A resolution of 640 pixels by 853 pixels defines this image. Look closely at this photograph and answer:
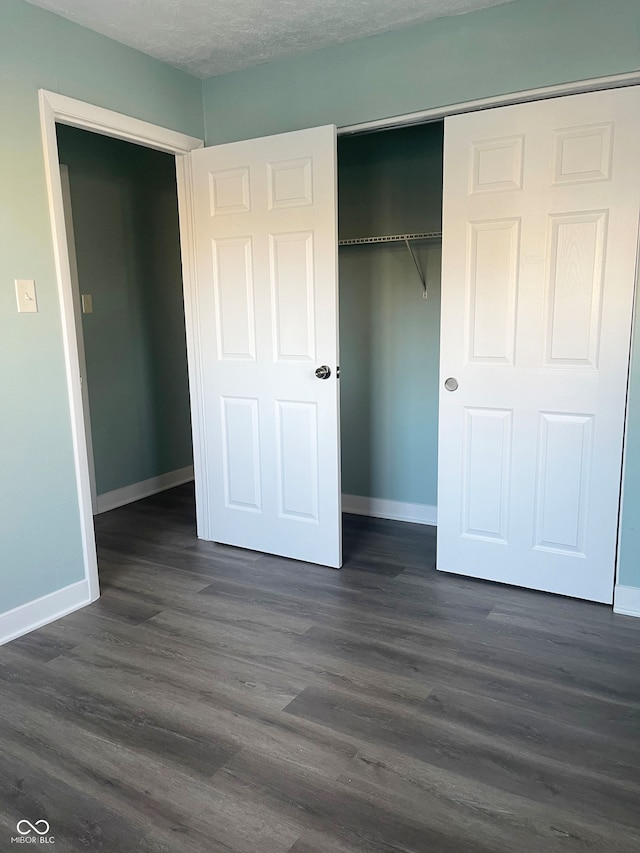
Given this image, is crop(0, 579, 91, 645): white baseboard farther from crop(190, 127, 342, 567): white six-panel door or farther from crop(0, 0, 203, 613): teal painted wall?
crop(190, 127, 342, 567): white six-panel door

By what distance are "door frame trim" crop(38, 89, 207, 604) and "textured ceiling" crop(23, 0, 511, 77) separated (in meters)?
0.33

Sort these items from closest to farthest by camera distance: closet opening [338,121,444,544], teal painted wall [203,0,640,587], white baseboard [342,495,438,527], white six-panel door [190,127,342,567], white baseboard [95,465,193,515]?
teal painted wall [203,0,640,587], white six-panel door [190,127,342,567], closet opening [338,121,444,544], white baseboard [342,495,438,527], white baseboard [95,465,193,515]

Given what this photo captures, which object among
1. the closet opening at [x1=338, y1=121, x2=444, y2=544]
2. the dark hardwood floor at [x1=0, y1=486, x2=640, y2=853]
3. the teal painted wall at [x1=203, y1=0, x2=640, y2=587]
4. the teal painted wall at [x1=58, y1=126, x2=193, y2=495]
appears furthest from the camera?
the teal painted wall at [x1=58, y1=126, x2=193, y2=495]

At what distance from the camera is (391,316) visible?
3721mm

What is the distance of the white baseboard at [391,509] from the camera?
3779 mm

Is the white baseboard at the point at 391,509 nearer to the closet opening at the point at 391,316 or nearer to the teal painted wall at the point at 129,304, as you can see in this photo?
the closet opening at the point at 391,316

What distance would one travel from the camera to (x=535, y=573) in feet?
9.10

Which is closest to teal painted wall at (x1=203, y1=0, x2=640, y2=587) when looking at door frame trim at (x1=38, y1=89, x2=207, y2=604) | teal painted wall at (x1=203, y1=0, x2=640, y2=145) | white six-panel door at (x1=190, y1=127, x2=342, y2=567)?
teal painted wall at (x1=203, y1=0, x2=640, y2=145)

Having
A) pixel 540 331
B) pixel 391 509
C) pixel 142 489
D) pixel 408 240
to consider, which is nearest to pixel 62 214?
pixel 408 240

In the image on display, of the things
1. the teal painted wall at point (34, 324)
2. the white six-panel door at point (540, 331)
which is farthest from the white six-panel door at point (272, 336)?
the teal painted wall at point (34, 324)

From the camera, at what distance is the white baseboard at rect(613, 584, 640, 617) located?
2572 millimetres

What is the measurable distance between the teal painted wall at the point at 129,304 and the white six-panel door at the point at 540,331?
2.40 metres

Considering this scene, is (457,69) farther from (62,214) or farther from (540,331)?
(62,214)

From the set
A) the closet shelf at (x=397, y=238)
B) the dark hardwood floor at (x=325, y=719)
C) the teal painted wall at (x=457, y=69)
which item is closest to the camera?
the dark hardwood floor at (x=325, y=719)
